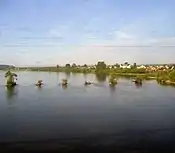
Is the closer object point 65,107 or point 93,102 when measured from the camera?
point 65,107

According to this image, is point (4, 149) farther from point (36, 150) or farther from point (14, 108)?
point (14, 108)

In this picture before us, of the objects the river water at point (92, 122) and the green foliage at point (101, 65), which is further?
the green foliage at point (101, 65)

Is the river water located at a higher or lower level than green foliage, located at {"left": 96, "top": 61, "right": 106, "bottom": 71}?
lower

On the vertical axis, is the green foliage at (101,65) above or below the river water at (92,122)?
above

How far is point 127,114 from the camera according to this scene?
15648 millimetres

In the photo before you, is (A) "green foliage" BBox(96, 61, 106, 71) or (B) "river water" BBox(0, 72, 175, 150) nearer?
(B) "river water" BBox(0, 72, 175, 150)

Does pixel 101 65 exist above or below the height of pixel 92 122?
above

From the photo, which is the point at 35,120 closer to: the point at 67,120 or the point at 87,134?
the point at 67,120

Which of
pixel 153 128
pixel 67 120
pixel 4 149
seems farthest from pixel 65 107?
→ pixel 4 149

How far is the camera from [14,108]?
17.4 metres

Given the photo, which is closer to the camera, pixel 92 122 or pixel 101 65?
pixel 92 122

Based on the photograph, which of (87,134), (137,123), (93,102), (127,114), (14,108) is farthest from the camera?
(93,102)

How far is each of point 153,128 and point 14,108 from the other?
326 inches

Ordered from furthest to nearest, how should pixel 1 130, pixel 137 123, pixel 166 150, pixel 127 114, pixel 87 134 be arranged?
pixel 127 114, pixel 137 123, pixel 1 130, pixel 87 134, pixel 166 150
